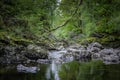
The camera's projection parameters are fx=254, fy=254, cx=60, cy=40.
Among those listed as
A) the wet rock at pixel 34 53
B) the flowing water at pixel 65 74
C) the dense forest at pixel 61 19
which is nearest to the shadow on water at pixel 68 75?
the flowing water at pixel 65 74

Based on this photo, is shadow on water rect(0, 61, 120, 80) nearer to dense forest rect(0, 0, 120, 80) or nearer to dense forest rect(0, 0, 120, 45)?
dense forest rect(0, 0, 120, 80)

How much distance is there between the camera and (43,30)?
121ft

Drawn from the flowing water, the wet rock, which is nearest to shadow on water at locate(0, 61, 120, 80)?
the flowing water

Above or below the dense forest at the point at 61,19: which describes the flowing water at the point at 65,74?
below

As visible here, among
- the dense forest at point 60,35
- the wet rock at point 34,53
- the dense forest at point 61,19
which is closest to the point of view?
the dense forest at point 60,35

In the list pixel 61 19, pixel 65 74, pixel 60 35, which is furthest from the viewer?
pixel 60 35

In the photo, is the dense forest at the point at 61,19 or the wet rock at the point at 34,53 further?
the dense forest at the point at 61,19

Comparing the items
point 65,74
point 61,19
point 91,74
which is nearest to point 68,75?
point 65,74

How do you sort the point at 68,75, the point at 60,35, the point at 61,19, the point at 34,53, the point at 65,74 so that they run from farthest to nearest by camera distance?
the point at 60,35, the point at 61,19, the point at 34,53, the point at 65,74, the point at 68,75

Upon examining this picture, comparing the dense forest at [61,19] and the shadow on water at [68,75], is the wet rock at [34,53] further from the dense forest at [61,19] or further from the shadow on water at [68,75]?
the shadow on water at [68,75]

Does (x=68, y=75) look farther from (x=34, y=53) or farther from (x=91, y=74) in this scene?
(x=34, y=53)

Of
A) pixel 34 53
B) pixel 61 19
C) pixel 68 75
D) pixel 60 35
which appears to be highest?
pixel 61 19

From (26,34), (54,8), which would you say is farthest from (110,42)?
(54,8)

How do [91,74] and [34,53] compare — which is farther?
[34,53]
